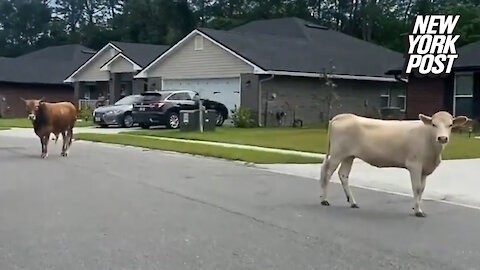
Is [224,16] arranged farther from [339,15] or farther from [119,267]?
[119,267]

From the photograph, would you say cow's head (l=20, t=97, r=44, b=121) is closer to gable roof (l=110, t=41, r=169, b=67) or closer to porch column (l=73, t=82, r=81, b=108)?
gable roof (l=110, t=41, r=169, b=67)

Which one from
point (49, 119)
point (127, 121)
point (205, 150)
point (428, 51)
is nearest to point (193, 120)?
point (127, 121)

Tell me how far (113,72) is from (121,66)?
99 cm

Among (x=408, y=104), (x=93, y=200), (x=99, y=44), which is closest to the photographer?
(x=93, y=200)

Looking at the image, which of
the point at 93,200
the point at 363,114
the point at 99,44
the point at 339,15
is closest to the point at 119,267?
the point at 93,200

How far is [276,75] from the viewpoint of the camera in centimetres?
3519

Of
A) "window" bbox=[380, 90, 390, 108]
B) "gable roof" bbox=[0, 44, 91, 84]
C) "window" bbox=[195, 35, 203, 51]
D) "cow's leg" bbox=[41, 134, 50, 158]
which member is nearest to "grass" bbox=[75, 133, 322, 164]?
"cow's leg" bbox=[41, 134, 50, 158]

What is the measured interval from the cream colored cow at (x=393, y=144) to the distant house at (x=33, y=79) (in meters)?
45.5

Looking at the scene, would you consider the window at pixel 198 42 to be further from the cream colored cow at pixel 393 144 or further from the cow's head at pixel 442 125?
the cow's head at pixel 442 125

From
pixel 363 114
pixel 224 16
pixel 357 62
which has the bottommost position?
pixel 363 114

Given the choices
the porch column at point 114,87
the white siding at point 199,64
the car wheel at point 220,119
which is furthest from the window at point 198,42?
the porch column at point 114,87

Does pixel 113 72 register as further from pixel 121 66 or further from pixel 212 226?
pixel 212 226

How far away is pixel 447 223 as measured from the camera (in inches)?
400

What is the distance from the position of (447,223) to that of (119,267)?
499cm
